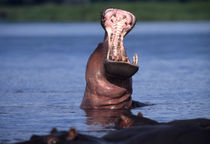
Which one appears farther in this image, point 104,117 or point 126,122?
point 104,117

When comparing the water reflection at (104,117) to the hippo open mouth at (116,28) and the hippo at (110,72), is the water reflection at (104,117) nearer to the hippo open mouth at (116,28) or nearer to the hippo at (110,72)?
the hippo at (110,72)

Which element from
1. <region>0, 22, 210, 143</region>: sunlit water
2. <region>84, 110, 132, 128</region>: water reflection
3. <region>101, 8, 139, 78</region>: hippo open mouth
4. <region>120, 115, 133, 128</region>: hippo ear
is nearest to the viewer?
<region>120, 115, 133, 128</region>: hippo ear

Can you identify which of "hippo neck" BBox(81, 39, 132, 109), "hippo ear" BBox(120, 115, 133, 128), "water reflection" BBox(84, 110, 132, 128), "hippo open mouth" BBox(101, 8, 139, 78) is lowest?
"water reflection" BBox(84, 110, 132, 128)

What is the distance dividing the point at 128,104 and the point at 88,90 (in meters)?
0.65

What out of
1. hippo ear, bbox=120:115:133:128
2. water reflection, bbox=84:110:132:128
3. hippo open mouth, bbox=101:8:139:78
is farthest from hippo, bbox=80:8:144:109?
hippo ear, bbox=120:115:133:128

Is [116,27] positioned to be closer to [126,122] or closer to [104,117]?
[104,117]

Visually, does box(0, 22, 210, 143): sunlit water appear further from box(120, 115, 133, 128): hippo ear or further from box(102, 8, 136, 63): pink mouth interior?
box(102, 8, 136, 63): pink mouth interior

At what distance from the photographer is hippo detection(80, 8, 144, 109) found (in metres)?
9.18

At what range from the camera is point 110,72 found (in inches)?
353

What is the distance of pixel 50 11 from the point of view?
7125 cm

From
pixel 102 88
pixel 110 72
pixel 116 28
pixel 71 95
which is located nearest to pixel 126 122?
pixel 110 72

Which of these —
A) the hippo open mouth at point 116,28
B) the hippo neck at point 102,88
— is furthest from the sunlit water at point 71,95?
the hippo open mouth at point 116,28

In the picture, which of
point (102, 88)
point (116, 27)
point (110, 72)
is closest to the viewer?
point (110, 72)

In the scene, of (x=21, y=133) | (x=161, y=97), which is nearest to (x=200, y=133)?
(x=21, y=133)
